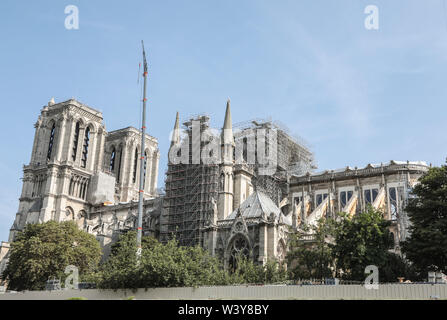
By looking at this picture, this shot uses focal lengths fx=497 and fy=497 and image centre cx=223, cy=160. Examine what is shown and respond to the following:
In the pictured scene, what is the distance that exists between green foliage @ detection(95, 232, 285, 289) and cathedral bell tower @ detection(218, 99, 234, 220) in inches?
669

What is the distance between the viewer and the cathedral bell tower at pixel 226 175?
191 feet

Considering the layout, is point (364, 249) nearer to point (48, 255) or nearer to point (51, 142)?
point (48, 255)

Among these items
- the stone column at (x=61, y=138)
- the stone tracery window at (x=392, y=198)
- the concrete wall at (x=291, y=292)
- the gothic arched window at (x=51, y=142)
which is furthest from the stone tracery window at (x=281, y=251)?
the gothic arched window at (x=51, y=142)

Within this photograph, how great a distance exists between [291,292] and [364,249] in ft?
34.5

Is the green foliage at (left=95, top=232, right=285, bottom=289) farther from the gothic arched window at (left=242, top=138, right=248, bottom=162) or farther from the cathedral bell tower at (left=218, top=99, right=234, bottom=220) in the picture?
the gothic arched window at (left=242, top=138, right=248, bottom=162)

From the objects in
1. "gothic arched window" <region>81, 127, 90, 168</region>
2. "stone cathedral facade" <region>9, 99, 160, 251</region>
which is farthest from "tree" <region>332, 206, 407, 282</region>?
"gothic arched window" <region>81, 127, 90, 168</region>

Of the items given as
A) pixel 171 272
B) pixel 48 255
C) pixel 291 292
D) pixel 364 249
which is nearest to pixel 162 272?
pixel 171 272

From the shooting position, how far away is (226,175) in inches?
2343

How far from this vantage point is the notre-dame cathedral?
48406 mm

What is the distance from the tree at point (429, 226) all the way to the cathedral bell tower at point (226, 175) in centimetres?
2452

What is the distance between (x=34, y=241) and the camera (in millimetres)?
53938

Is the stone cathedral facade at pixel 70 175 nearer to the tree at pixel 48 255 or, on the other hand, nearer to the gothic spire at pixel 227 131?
the tree at pixel 48 255
